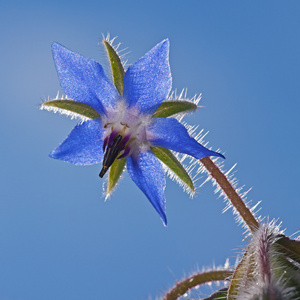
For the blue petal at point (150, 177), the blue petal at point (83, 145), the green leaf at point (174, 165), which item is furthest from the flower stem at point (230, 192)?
the blue petal at point (83, 145)

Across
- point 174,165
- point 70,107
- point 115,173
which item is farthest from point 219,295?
point 70,107

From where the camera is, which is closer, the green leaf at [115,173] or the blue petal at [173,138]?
the blue petal at [173,138]

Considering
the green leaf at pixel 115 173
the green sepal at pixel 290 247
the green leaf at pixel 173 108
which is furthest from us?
the green leaf at pixel 115 173

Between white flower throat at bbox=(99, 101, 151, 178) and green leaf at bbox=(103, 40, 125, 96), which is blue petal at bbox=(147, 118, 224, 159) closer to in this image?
white flower throat at bbox=(99, 101, 151, 178)

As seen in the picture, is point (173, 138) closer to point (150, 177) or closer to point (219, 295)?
point (150, 177)

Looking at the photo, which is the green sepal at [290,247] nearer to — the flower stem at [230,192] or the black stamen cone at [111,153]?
the flower stem at [230,192]

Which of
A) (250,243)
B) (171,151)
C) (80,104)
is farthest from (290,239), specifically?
(80,104)

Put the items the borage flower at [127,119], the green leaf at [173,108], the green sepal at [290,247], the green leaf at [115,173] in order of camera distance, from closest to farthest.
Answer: the green sepal at [290,247], the borage flower at [127,119], the green leaf at [173,108], the green leaf at [115,173]
